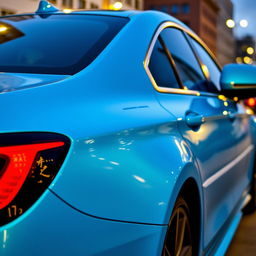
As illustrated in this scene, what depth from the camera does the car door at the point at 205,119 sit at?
8.41ft

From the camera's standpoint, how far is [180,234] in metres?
2.35

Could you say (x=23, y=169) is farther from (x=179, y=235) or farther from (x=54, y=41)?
(x=54, y=41)

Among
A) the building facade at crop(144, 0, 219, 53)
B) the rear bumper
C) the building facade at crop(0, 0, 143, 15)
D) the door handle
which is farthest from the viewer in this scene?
the building facade at crop(144, 0, 219, 53)

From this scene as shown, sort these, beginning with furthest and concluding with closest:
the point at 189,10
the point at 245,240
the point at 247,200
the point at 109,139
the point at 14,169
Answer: the point at 189,10
the point at 247,200
the point at 245,240
the point at 109,139
the point at 14,169

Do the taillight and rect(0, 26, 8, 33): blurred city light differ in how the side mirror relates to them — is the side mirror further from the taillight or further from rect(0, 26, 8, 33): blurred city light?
the taillight

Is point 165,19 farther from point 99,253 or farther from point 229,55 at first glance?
point 229,55

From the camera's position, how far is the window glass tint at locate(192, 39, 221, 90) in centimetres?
389

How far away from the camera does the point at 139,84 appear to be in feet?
7.42

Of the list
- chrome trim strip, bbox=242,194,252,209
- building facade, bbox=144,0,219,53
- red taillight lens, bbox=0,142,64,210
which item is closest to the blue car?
red taillight lens, bbox=0,142,64,210

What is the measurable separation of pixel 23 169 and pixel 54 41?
117 centimetres

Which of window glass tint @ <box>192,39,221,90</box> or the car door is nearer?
the car door

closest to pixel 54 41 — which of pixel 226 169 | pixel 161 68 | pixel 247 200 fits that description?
pixel 161 68

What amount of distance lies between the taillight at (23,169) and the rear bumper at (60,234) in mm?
30

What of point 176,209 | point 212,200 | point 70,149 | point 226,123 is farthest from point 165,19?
point 70,149
